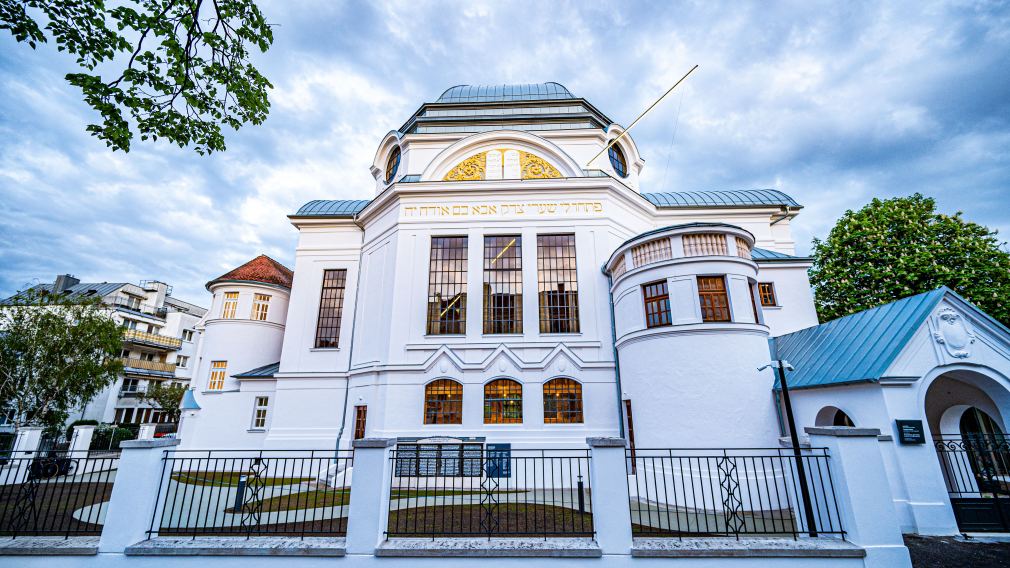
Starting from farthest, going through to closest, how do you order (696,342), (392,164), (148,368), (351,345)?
(148,368)
(392,164)
(351,345)
(696,342)

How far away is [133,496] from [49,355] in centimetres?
2395

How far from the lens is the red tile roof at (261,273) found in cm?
2220

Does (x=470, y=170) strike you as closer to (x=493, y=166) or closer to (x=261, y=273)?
(x=493, y=166)

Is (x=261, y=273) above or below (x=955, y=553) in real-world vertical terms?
above

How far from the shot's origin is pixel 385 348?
16.5 meters

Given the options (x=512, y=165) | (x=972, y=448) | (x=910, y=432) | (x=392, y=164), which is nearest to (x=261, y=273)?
(x=392, y=164)

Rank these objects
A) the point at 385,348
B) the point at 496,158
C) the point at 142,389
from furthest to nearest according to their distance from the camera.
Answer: the point at 142,389 → the point at 496,158 → the point at 385,348

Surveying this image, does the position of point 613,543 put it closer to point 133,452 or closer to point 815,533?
point 815,533

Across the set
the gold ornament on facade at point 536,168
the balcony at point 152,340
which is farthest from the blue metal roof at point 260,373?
the balcony at point 152,340

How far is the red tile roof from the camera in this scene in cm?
2220

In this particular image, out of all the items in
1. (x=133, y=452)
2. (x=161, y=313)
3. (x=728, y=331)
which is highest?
Answer: (x=161, y=313)

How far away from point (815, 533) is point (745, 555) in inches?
60.0

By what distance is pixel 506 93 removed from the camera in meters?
21.1

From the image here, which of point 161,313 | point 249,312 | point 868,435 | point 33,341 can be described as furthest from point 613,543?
point 161,313
